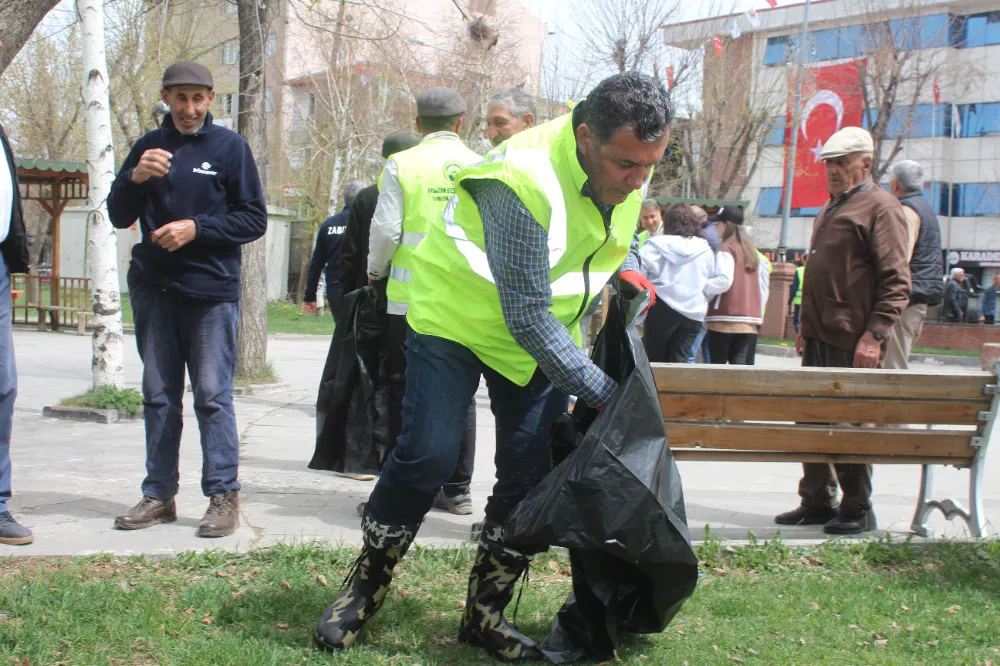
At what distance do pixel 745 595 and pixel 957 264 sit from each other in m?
44.4

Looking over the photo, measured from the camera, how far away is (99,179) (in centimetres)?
783

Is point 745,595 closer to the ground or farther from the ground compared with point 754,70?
closer to the ground

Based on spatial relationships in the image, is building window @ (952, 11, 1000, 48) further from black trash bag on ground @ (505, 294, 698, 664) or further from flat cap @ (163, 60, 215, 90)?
black trash bag on ground @ (505, 294, 698, 664)

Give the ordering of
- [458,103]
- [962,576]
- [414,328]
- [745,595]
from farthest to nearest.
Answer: [458,103] → [962,576] → [745,595] → [414,328]

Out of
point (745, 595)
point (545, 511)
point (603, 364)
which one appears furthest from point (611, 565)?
point (745, 595)

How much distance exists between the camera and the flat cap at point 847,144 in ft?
16.6

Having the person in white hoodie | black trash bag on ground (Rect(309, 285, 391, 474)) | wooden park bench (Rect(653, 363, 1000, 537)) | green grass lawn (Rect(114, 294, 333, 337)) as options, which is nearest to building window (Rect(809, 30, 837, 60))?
green grass lawn (Rect(114, 294, 333, 337))

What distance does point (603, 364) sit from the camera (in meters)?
3.11

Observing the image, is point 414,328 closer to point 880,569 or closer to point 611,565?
point 611,565

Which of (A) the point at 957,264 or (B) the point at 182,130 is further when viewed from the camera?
(A) the point at 957,264

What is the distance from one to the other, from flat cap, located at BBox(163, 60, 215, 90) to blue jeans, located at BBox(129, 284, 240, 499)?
2.99 ft

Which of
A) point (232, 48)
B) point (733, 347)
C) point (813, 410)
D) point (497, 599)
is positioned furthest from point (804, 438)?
point (232, 48)

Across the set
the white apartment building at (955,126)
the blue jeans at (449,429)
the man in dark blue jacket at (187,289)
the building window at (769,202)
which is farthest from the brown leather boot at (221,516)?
the building window at (769,202)

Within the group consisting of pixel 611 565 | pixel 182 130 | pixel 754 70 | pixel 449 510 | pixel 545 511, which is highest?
pixel 754 70
